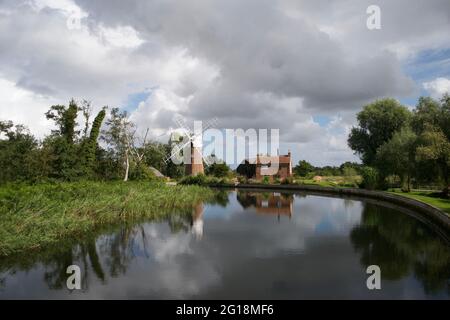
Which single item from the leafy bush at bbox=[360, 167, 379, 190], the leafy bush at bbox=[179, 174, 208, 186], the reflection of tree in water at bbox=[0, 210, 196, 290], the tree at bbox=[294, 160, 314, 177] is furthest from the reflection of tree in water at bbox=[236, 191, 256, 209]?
the tree at bbox=[294, 160, 314, 177]

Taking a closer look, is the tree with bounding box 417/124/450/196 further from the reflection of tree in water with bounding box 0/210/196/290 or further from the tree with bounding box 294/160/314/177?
the tree with bounding box 294/160/314/177

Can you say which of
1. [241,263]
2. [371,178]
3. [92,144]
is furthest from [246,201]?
[241,263]

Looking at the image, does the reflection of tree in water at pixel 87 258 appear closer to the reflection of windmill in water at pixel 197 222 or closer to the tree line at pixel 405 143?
the reflection of windmill in water at pixel 197 222

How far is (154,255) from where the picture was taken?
42.4 feet

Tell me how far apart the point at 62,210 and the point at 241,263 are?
8640 millimetres

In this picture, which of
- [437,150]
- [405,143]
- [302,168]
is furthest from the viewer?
[302,168]

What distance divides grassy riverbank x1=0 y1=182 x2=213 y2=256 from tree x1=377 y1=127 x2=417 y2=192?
1992 centimetres

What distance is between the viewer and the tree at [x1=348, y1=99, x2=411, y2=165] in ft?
145

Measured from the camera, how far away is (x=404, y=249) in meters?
13.5

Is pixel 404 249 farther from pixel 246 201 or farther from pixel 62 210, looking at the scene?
pixel 246 201

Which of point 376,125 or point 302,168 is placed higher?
point 376,125

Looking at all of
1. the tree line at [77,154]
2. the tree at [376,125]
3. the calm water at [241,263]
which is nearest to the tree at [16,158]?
the tree line at [77,154]

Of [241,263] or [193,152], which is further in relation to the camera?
[193,152]

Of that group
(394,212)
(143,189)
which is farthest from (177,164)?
(394,212)
